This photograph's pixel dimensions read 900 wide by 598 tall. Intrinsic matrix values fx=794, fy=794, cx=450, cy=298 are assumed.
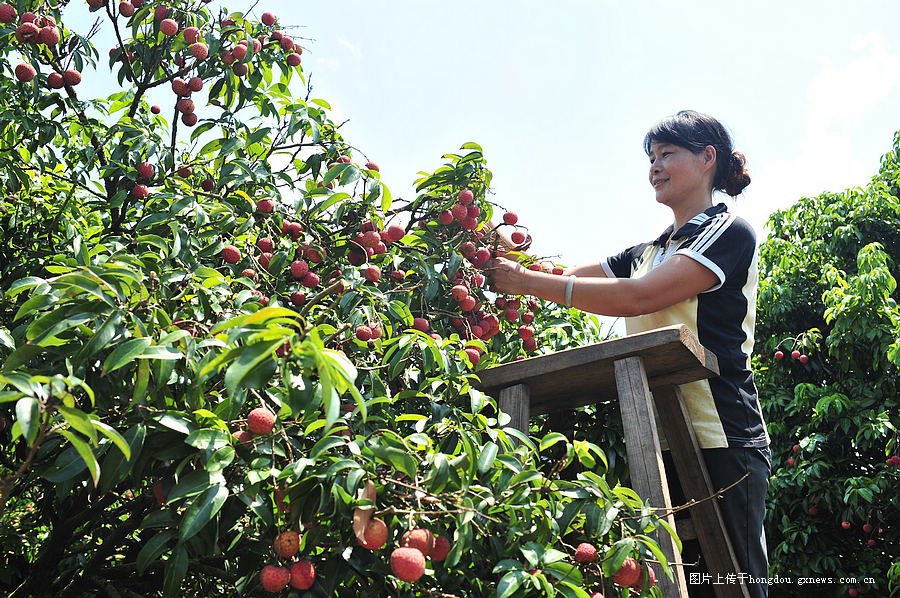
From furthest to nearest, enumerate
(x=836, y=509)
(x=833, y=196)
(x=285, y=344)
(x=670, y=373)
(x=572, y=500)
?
(x=833, y=196)
(x=836, y=509)
(x=670, y=373)
(x=572, y=500)
(x=285, y=344)

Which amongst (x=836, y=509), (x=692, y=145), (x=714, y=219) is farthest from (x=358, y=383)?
(x=836, y=509)

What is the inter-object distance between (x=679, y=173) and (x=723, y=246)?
315mm

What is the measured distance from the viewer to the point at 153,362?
45.8 inches

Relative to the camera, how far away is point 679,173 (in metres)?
2.08

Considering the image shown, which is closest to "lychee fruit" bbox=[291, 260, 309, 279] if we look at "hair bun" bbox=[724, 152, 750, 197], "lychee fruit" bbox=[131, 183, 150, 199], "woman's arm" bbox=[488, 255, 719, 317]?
"lychee fruit" bbox=[131, 183, 150, 199]

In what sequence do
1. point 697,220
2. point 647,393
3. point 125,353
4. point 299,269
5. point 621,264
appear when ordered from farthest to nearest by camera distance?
1. point 621,264
2. point 697,220
3. point 299,269
4. point 647,393
5. point 125,353

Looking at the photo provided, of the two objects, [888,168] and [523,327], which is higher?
[888,168]

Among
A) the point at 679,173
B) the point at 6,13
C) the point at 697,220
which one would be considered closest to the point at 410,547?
the point at 697,220

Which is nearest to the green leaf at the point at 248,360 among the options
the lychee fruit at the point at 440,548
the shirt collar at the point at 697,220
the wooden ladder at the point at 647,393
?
the lychee fruit at the point at 440,548

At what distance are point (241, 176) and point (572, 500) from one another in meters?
1.08

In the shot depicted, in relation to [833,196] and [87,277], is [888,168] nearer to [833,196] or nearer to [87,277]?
[833,196]

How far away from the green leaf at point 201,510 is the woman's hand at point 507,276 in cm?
105

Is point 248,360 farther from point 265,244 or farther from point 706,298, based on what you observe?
point 706,298

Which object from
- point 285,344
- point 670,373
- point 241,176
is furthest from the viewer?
point 241,176
